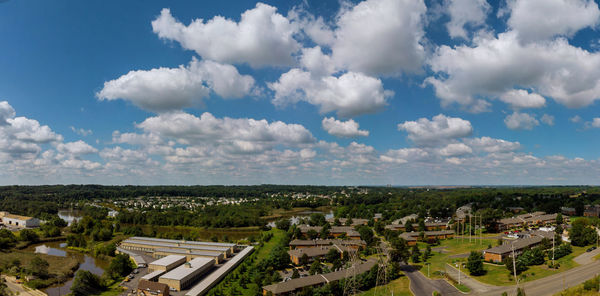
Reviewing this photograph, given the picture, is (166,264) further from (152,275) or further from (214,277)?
(214,277)

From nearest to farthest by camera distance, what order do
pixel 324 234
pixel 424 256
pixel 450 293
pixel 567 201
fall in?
pixel 450 293 → pixel 424 256 → pixel 324 234 → pixel 567 201

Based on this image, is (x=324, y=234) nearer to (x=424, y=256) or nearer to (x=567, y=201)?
(x=424, y=256)

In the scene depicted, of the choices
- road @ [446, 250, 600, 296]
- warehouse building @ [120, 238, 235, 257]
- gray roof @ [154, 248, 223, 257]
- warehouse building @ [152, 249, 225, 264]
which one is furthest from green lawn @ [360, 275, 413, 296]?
warehouse building @ [120, 238, 235, 257]

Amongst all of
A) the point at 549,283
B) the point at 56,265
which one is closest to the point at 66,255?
the point at 56,265

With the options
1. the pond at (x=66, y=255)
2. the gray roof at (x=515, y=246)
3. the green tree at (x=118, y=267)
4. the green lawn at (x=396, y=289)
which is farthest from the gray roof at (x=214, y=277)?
the gray roof at (x=515, y=246)

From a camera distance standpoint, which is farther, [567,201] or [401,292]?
[567,201]

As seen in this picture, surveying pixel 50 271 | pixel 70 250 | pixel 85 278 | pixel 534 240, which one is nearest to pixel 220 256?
pixel 85 278

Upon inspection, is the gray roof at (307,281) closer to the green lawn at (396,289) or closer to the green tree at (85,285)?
the green lawn at (396,289)
